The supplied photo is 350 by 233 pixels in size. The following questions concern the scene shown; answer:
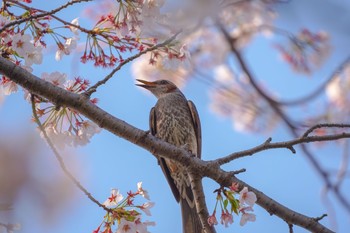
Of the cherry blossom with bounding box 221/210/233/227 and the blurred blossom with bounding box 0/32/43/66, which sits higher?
the blurred blossom with bounding box 0/32/43/66

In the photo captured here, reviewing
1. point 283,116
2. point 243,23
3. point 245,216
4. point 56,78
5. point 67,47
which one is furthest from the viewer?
point 243,23

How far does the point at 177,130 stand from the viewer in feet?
18.2

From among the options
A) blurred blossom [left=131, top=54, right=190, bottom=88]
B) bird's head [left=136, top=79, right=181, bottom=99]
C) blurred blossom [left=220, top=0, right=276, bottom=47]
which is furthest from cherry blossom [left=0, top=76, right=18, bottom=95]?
blurred blossom [left=131, top=54, right=190, bottom=88]

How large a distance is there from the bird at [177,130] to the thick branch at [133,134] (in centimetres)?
130

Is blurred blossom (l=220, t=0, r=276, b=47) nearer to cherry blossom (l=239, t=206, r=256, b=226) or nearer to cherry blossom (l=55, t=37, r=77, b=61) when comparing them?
cherry blossom (l=55, t=37, r=77, b=61)

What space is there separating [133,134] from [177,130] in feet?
7.61

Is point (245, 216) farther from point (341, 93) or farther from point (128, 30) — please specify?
point (341, 93)

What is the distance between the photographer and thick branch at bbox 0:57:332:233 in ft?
10.1

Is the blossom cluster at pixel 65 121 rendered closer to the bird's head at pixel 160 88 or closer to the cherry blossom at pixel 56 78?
the cherry blossom at pixel 56 78

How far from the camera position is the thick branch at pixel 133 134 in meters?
3.08

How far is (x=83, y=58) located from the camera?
3.54m

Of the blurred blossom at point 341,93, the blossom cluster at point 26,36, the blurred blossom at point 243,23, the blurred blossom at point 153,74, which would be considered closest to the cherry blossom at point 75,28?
the blossom cluster at point 26,36

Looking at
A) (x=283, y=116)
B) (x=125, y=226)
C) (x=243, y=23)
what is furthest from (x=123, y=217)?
(x=243, y=23)

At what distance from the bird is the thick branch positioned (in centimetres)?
130
